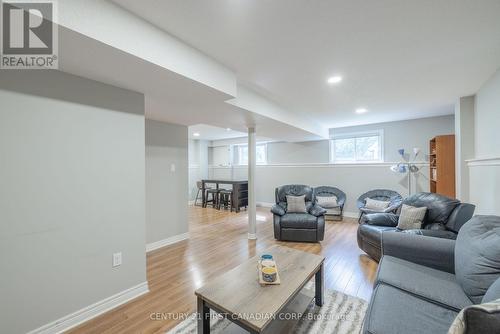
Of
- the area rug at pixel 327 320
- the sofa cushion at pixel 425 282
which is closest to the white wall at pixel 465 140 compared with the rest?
the sofa cushion at pixel 425 282

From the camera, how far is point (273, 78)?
250 centimetres

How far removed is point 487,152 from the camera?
8.71 feet

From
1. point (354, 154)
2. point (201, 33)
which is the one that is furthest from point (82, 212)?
point (354, 154)

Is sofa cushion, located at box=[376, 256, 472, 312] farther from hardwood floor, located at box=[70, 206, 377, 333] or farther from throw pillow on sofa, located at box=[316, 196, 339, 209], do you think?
throw pillow on sofa, located at box=[316, 196, 339, 209]

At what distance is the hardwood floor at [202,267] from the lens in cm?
179

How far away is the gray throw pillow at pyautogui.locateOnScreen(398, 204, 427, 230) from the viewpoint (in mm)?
2604

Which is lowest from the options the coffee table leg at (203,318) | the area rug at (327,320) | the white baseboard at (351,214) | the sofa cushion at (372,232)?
the area rug at (327,320)

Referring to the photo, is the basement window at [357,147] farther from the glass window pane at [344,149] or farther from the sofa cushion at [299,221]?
the sofa cushion at [299,221]

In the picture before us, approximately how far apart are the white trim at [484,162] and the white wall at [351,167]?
5.38 feet

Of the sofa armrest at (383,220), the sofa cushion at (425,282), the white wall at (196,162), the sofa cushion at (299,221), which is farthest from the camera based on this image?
the white wall at (196,162)

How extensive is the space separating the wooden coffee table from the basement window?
423cm

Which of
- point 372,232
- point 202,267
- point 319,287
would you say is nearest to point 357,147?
point 372,232

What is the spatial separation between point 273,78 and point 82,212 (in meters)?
2.38

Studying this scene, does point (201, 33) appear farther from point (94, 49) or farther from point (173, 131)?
point (173, 131)
